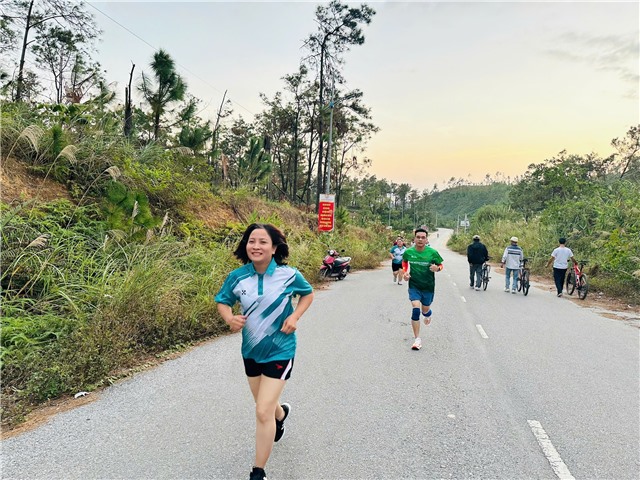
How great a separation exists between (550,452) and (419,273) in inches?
138

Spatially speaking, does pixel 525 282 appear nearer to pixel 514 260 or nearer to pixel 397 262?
pixel 514 260

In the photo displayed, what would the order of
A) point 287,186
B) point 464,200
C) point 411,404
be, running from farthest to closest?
point 464,200
point 287,186
point 411,404

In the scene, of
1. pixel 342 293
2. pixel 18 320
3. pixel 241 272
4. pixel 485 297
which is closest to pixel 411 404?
pixel 241 272

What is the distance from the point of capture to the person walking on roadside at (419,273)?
21.9 ft

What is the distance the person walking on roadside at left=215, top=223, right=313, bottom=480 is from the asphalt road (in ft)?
1.94

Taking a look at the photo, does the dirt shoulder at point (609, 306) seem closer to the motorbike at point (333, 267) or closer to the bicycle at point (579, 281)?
the bicycle at point (579, 281)

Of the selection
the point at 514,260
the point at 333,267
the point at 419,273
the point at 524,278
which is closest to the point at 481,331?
the point at 419,273

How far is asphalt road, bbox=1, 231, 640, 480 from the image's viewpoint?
3223 millimetres

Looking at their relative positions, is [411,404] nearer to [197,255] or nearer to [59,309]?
[59,309]

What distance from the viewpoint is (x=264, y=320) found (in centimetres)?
297

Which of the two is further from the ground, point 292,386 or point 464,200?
point 464,200

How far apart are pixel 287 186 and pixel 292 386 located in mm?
42564

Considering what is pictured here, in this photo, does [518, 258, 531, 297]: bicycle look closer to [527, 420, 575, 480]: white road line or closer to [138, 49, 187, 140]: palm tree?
[527, 420, 575, 480]: white road line

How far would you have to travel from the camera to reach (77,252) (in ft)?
22.6
